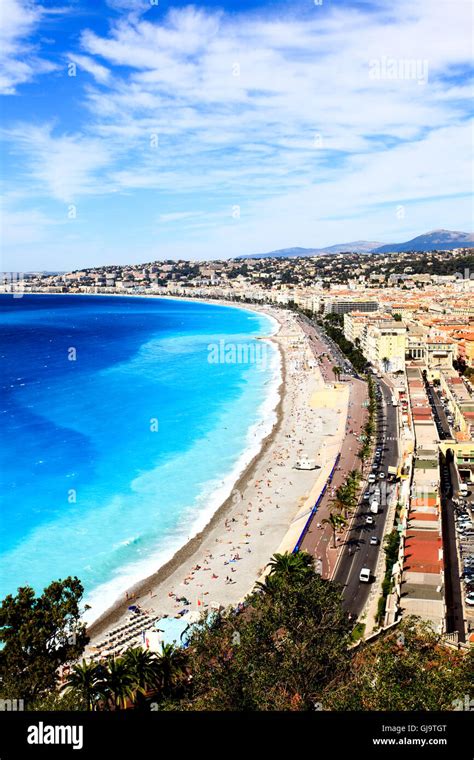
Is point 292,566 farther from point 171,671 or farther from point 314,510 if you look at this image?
point 314,510

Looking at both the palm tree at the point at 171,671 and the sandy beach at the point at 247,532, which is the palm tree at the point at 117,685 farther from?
the sandy beach at the point at 247,532

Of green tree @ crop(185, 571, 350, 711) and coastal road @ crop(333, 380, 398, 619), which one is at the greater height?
green tree @ crop(185, 571, 350, 711)

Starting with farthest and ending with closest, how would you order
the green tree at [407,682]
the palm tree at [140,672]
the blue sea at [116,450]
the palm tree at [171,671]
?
the blue sea at [116,450] < the palm tree at [171,671] < the palm tree at [140,672] < the green tree at [407,682]

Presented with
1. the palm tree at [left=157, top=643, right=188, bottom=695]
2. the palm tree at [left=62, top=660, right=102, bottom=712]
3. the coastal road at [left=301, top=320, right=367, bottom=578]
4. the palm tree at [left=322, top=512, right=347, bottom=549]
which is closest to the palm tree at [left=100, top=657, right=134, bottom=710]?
the palm tree at [left=62, top=660, right=102, bottom=712]

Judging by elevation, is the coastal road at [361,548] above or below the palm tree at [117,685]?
below

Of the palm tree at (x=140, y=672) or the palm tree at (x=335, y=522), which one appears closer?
the palm tree at (x=140, y=672)

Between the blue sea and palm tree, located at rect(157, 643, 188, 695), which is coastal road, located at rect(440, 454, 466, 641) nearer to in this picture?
palm tree, located at rect(157, 643, 188, 695)

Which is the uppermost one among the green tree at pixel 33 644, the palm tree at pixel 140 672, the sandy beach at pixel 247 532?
the green tree at pixel 33 644

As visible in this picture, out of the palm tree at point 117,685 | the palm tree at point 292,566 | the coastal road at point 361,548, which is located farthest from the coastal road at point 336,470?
the palm tree at point 117,685
